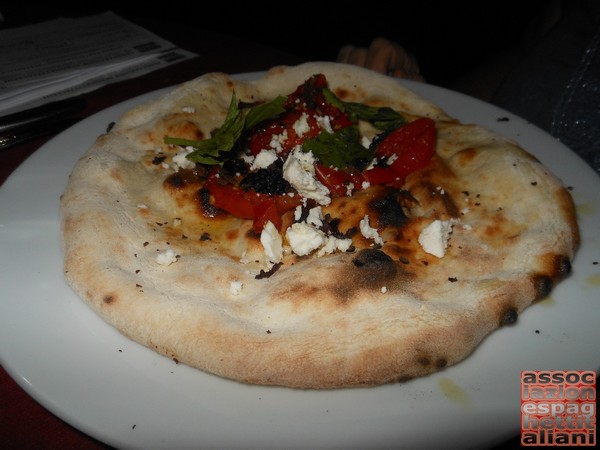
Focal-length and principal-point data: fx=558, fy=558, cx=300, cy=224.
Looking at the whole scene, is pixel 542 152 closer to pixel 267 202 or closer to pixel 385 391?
pixel 267 202

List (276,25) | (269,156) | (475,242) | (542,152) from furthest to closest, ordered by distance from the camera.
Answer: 1. (276,25)
2. (542,152)
3. (269,156)
4. (475,242)

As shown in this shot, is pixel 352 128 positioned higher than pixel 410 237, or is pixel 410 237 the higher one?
pixel 352 128

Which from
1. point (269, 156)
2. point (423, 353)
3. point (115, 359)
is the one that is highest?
point (269, 156)

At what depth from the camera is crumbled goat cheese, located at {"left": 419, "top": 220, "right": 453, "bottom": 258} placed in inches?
95.9

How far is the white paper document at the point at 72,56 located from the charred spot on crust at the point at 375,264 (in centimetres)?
323

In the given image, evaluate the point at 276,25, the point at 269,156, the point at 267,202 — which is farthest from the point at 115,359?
the point at 276,25

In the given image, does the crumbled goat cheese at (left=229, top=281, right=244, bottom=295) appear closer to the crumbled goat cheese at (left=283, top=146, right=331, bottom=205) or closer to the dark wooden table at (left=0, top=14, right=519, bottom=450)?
the crumbled goat cheese at (left=283, top=146, right=331, bottom=205)

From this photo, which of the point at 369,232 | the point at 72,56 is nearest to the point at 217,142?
the point at 369,232

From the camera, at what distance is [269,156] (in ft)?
9.53

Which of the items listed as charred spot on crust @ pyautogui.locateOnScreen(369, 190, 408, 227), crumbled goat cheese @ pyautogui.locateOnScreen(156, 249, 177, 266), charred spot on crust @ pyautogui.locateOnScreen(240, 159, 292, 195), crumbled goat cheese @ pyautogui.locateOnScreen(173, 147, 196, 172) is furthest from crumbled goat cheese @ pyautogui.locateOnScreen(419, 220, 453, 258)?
crumbled goat cheese @ pyautogui.locateOnScreen(173, 147, 196, 172)

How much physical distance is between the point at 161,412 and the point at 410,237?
1.35m

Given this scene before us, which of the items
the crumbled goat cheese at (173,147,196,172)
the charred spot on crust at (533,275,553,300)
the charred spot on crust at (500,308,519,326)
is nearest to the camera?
the charred spot on crust at (500,308,519,326)

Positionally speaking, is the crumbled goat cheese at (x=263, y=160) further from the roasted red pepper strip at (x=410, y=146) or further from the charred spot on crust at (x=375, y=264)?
the charred spot on crust at (x=375, y=264)

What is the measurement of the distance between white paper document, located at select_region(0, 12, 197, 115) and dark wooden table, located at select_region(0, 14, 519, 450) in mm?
151
